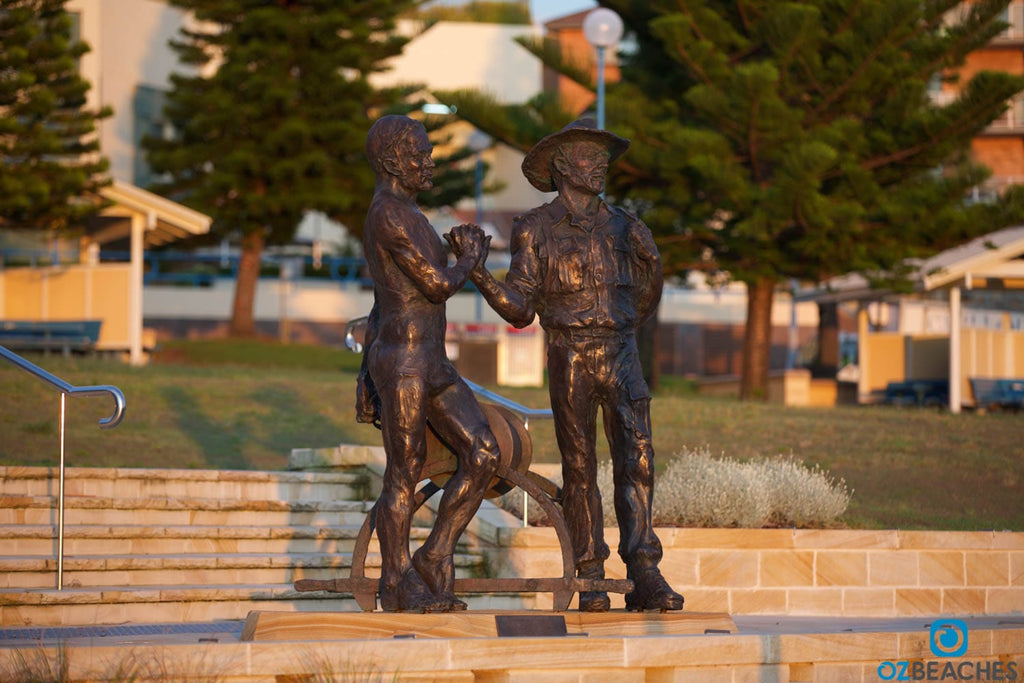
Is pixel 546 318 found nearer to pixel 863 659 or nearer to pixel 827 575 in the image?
pixel 863 659

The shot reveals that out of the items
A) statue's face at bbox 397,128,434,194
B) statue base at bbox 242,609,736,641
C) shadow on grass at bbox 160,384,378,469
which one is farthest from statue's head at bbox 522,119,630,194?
shadow on grass at bbox 160,384,378,469

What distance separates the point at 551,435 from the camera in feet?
45.4

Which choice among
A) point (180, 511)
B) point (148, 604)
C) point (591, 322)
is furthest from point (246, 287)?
point (591, 322)

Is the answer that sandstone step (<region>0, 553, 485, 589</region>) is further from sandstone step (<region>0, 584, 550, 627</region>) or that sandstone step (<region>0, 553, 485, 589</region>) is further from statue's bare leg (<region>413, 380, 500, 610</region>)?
statue's bare leg (<region>413, 380, 500, 610</region>)

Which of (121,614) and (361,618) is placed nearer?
(361,618)

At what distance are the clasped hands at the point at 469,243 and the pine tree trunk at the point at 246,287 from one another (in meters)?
23.0

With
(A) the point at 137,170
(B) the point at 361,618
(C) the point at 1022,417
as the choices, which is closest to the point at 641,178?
(C) the point at 1022,417

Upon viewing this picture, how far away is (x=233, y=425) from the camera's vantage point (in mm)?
13922

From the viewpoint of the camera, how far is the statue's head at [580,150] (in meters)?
6.68

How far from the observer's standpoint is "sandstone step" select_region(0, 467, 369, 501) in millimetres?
9359

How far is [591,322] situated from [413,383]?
0.92 m

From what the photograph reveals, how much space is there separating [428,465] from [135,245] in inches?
723

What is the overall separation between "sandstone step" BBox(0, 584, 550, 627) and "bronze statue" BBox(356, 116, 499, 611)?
2015mm

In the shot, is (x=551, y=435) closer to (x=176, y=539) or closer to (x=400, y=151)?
(x=176, y=539)
